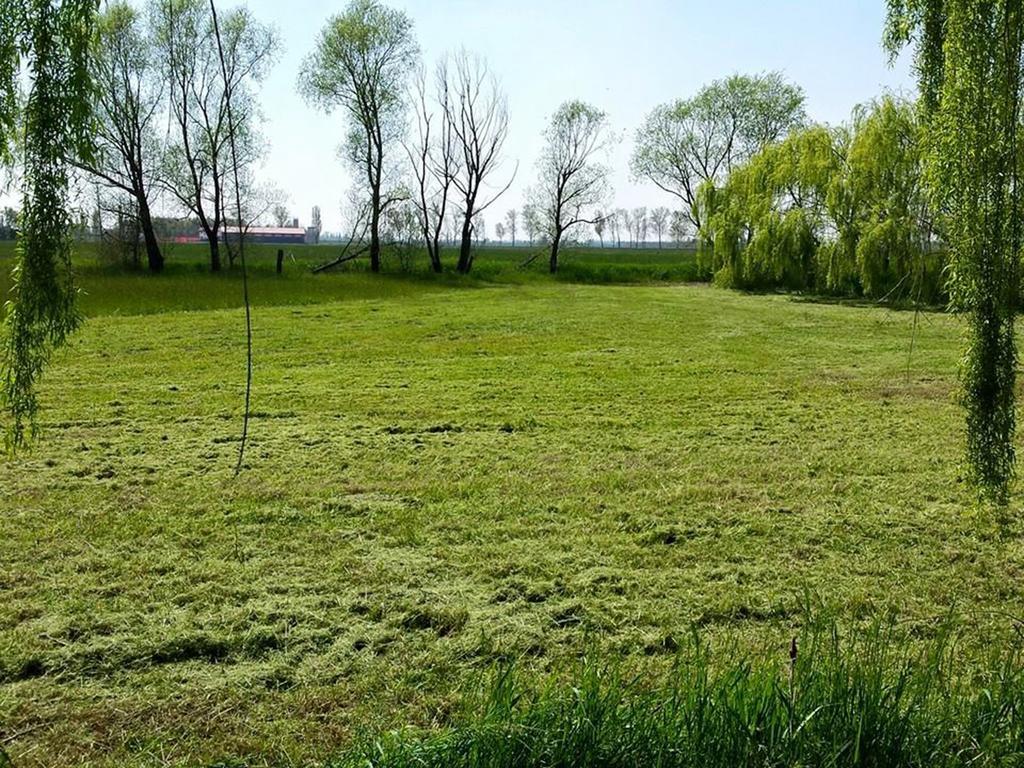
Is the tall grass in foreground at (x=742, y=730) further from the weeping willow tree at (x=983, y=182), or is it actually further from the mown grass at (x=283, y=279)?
the mown grass at (x=283, y=279)

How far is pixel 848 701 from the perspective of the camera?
163 cm

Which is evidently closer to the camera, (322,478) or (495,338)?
(322,478)

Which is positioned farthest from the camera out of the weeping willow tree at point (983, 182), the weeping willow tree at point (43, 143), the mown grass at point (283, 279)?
the mown grass at point (283, 279)

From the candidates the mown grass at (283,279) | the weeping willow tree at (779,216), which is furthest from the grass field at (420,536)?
the weeping willow tree at (779,216)

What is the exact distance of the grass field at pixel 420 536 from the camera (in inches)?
91.6

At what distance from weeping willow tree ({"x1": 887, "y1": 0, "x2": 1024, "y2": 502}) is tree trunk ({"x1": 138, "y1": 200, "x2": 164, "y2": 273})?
1914 centimetres

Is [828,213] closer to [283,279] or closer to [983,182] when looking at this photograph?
[283,279]

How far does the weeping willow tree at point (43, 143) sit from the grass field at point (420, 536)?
3.11 ft

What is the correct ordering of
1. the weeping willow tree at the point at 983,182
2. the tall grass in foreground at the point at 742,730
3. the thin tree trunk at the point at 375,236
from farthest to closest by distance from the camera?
the thin tree trunk at the point at 375,236 → the weeping willow tree at the point at 983,182 → the tall grass in foreground at the point at 742,730

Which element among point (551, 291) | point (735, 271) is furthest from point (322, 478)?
point (735, 271)

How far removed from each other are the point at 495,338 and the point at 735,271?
33.4 ft

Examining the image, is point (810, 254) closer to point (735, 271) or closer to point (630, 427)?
point (735, 271)

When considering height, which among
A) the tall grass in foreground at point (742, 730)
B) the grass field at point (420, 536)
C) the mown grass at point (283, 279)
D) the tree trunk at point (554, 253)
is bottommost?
the grass field at point (420, 536)

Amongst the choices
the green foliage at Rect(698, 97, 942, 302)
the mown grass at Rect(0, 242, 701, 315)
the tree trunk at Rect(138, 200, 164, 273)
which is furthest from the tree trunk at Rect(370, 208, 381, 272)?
the green foliage at Rect(698, 97, 942, 302)
